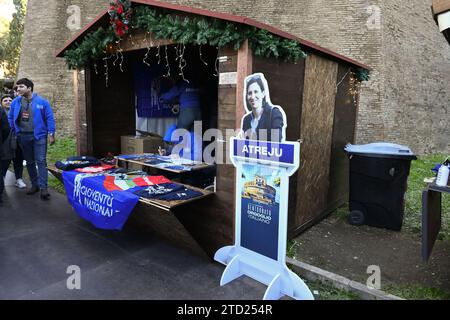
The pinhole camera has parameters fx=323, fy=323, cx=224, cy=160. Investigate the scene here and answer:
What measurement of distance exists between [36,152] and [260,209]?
4.37 meters

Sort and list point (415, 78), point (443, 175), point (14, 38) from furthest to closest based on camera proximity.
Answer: point (14, 38), point (415, 78), point (443, 175)

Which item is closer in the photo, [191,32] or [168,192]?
[191,32]

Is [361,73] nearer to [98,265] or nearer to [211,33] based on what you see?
[211,33]

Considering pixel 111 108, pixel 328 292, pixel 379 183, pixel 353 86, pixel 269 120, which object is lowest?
pixel 328 292

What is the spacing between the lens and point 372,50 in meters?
10.6

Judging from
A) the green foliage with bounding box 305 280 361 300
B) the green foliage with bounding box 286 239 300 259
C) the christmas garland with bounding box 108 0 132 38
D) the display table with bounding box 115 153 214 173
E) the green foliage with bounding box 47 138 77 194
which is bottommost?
the green foliage with bounding box 305 280 361 300

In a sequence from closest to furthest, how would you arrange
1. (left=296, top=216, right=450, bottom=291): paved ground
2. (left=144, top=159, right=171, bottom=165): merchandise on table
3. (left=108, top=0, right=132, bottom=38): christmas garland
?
(left=296, top=216, right=450, bottom=291): paved ground, (left=108, top=0, right=132, bottom=38): christmas garland, (left=144, top=159, right=171, bottom=165): merchandise on table

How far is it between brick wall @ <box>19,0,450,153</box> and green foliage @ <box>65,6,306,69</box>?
8.39 m

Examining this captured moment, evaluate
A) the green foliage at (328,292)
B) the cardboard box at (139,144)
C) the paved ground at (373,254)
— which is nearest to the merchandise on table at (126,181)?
the cardboard box at (139,144)

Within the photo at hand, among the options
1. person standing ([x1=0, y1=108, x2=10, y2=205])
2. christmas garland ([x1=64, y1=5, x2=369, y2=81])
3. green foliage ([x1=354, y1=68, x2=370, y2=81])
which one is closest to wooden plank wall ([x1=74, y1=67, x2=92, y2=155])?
christmas garland ([x1=64, y1=5, x2=369, y2=81])

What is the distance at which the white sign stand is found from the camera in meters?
2.84

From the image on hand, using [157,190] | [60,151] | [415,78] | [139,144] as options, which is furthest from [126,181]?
[415,78]

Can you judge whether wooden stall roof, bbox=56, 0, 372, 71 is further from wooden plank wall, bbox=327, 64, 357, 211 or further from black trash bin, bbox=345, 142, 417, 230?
black trash bin, bbox=345, 142, 417, 230

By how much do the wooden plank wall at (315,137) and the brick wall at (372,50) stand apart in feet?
22.8
